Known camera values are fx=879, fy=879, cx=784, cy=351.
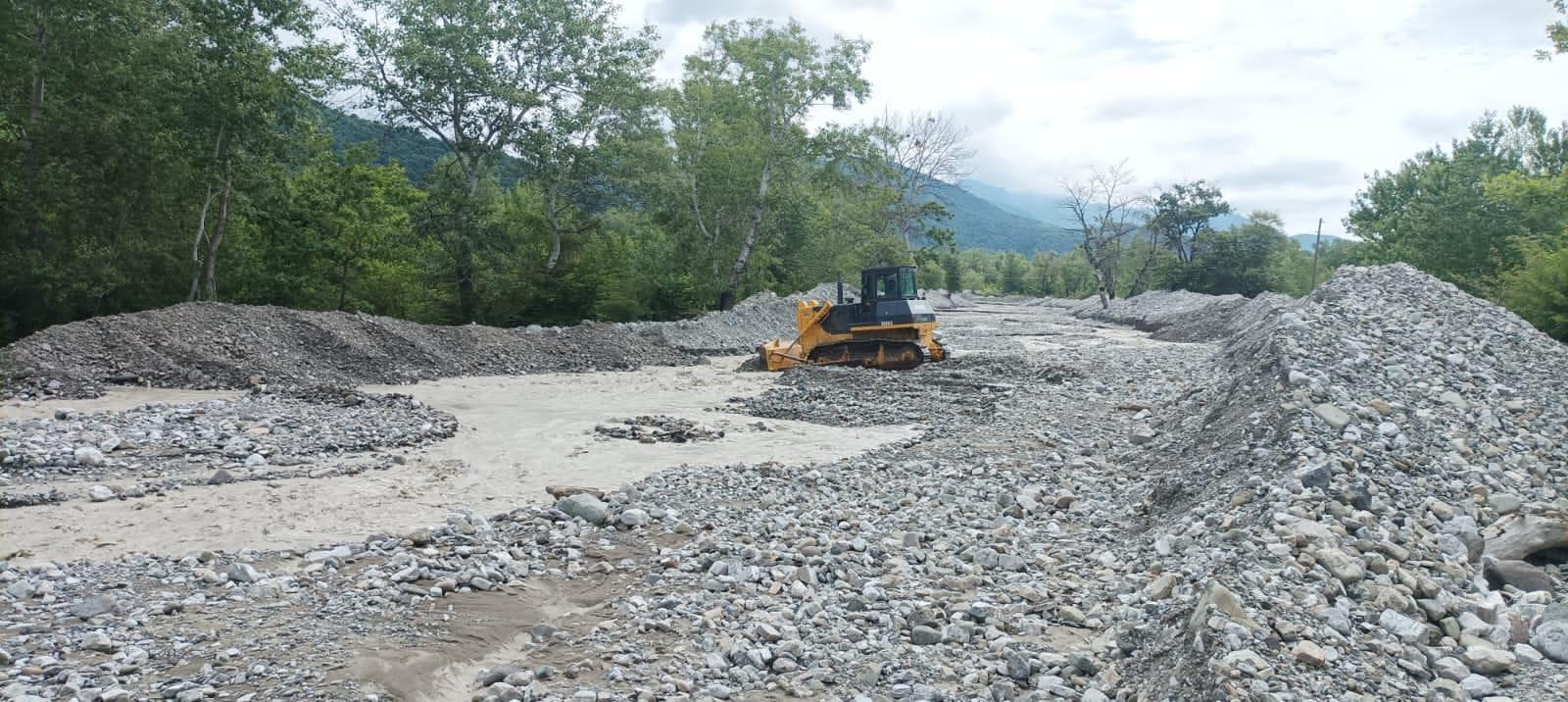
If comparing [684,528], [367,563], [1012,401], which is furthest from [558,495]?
[1012,401]

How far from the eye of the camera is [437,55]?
Answer: 26.6 meters

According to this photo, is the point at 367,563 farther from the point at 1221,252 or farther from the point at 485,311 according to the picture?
the point at 1221,252

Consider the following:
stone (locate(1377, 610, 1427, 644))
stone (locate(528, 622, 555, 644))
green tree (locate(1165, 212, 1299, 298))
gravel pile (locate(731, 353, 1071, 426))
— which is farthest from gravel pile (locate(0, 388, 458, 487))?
green tree (locate(1165, 212, 1299, 298))

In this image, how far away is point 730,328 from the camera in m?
28.2

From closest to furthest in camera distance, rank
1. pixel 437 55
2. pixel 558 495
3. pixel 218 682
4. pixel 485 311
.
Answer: pixel 218 682 → pixel 558 495 → pixel 437 55 → pixel 485 311

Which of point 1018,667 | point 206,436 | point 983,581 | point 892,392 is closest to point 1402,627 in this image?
point 1018,667

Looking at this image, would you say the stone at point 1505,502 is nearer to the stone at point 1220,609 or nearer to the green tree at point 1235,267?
the stone at point 1220,609

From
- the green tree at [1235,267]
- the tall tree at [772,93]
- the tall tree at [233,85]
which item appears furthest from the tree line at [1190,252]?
the tall tree at [233,85]

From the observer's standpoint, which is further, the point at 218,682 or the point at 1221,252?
the point at 1221,252

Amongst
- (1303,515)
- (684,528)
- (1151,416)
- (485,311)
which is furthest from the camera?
(485,311)

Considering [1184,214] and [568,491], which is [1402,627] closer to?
[568,491]

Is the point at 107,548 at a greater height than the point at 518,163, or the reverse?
the point at 518,163

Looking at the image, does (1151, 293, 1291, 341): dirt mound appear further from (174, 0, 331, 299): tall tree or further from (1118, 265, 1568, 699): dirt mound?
(174, 0, 331, 299): tall tree

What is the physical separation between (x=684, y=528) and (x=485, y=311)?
77.0ft
